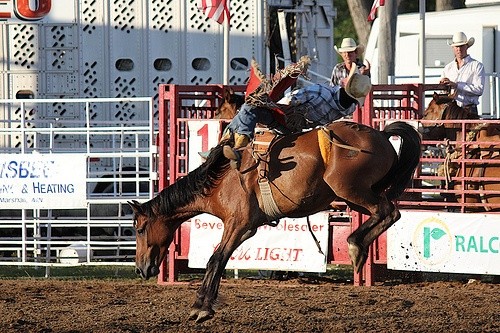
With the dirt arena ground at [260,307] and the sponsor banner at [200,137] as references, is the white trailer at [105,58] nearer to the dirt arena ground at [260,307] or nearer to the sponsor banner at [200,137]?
the sponsor banner at [200,137]

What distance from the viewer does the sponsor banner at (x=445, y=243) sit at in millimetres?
10852

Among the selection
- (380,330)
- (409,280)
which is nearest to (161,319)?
(380,330)

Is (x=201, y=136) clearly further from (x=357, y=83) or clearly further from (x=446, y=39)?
(x=446, y=39)

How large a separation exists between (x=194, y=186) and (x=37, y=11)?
6.44 meters

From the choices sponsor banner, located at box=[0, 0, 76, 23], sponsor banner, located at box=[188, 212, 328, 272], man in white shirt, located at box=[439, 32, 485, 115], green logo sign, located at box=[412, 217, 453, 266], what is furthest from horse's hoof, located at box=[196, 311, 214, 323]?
sponsor banner, located at box=[0, 0, 76, 23]

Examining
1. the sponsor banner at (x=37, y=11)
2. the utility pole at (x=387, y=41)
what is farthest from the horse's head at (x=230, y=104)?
the utility pole at (x=387, y=41)

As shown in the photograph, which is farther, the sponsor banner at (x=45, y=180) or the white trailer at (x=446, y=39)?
the white trailer at (x=446, y=39)

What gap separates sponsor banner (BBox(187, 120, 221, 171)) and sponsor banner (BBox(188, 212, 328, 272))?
626 millimetres

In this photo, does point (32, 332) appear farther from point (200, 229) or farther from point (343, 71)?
point (343, 71)

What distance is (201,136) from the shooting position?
37.8ft

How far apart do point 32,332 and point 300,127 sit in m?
2.54

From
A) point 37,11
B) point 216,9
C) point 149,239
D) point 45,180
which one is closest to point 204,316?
point 149,239

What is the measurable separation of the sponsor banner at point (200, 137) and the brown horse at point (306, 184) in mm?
2315

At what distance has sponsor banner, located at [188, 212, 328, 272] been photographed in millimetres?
11438
